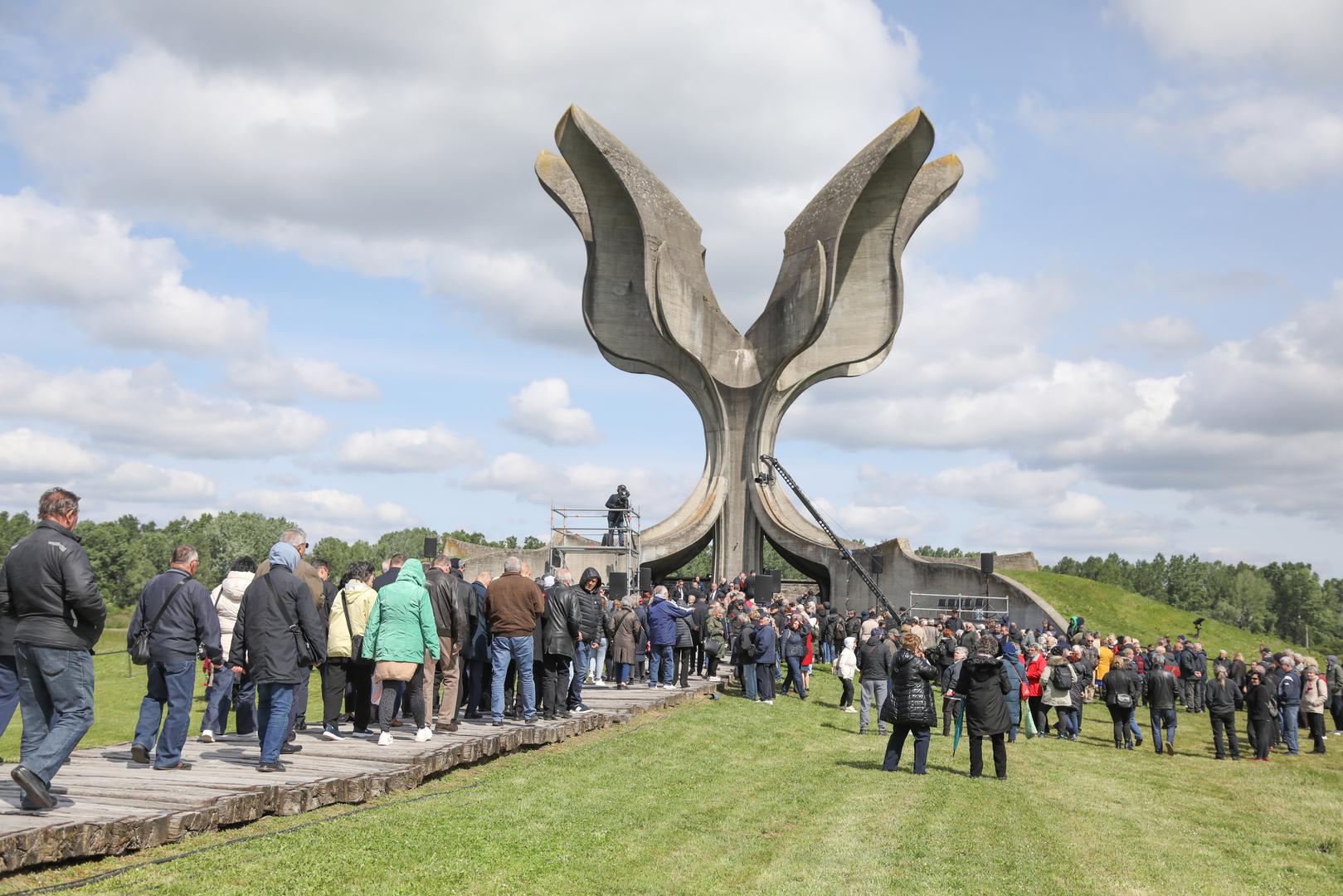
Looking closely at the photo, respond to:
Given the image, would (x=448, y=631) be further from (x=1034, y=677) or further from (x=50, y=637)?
(x=1034, y=677)

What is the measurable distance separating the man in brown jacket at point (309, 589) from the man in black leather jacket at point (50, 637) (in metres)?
1.70

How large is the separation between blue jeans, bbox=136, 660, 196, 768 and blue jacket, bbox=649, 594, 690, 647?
811cm

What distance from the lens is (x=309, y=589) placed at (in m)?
7.07

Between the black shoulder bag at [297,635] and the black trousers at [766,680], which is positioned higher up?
the black shoulder bag at [297,635]

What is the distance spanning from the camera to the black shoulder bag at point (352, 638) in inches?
343

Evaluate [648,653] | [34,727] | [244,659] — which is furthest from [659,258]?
[34,727]

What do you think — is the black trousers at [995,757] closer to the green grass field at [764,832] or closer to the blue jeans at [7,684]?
the green grass field at [764,832]

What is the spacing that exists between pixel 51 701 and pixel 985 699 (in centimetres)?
776

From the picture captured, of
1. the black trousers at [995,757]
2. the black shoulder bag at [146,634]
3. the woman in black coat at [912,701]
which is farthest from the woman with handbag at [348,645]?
the black trousers at [995,757]

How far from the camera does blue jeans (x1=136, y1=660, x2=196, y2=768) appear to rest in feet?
22.4

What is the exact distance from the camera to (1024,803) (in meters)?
8.86

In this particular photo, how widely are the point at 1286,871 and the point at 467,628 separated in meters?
6.83

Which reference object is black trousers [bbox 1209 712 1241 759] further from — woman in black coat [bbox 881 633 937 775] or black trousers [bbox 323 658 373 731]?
black trousers [bbox 323 658 373 731]

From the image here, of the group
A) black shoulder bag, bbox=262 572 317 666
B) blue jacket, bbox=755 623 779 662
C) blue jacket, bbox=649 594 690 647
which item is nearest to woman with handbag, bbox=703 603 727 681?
blue jacket, bbox=755 623 779 662
